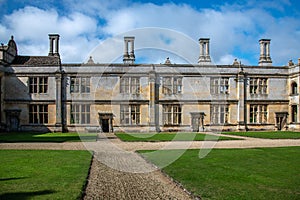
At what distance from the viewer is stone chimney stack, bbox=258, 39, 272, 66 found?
131 feet

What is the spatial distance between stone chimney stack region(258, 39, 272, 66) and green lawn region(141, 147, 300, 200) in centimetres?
2656

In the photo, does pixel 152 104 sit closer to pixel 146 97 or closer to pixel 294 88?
pixel 146 97

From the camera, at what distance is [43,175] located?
10.3m

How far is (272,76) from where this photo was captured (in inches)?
1430

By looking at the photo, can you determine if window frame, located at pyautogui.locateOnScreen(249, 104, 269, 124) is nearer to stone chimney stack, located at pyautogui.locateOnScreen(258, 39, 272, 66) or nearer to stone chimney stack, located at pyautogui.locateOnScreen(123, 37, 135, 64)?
stone chimney stack, located at pyautogui.locateOnScreen(258, 39, 272, 66)

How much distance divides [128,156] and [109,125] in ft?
61.2

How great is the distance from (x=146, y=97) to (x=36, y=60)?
13.6 metres

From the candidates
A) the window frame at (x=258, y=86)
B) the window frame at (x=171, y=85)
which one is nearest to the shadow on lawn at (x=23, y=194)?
the window frame at (x=171, y=85)

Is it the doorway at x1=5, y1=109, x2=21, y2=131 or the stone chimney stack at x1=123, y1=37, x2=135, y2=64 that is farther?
A: the stone chimney stack at x1=123, y1=37, x2=135, y2=64

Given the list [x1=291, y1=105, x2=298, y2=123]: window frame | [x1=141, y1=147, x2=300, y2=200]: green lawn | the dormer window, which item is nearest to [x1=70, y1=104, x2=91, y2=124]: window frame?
[x1=141, y1=147, x2=300, y2=200]: green lawn

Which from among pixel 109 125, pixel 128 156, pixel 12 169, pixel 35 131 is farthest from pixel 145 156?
pixel 35 131

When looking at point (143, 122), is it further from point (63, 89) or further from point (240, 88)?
point (240, 88)

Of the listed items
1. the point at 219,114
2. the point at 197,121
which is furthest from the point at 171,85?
the point at 219,114

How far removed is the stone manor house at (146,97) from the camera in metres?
33.5
